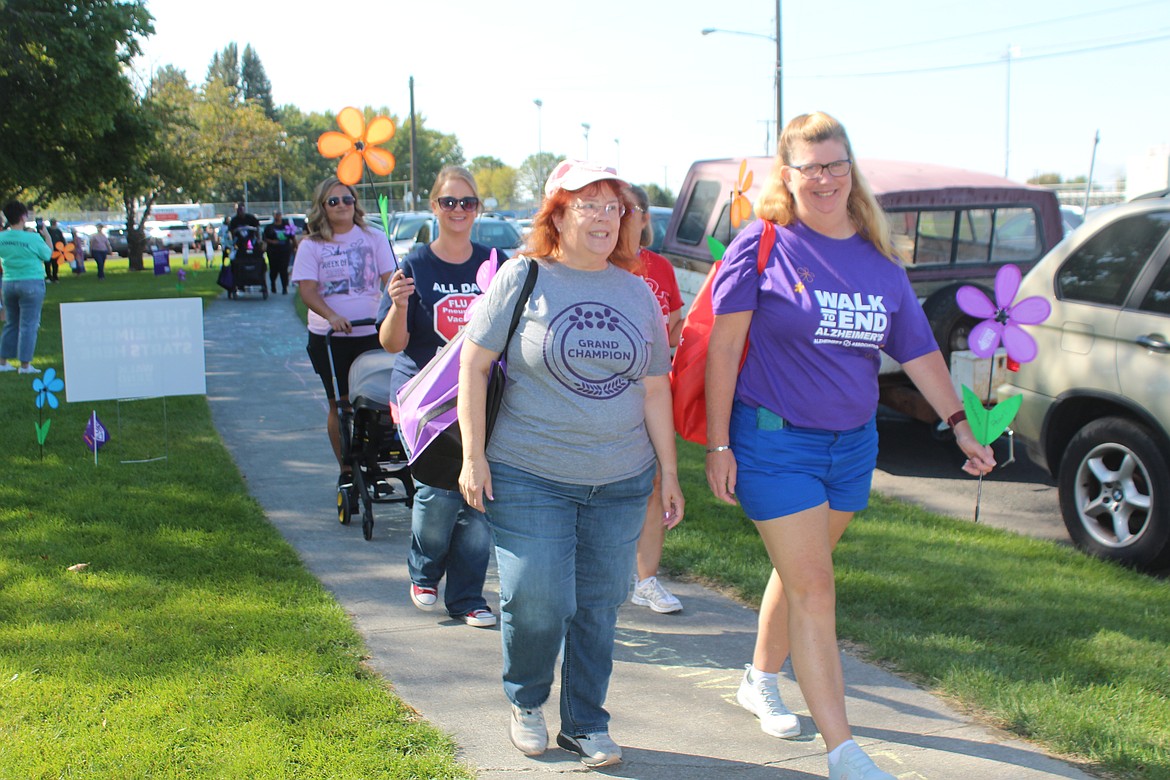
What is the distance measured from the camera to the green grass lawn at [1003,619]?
3773mm

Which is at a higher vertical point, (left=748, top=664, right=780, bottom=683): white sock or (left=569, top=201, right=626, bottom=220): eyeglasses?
(left=569, top=201, right=626, bottom=220): eyeglasses

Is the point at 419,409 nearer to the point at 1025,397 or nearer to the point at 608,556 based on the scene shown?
the point at 608,556

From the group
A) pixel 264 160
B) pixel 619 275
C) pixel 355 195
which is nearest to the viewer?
pixel 619 275

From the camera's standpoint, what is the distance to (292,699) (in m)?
3.88

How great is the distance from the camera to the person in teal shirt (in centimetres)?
1197

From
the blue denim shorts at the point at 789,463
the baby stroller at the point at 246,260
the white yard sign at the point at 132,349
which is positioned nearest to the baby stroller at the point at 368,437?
the white yard sign at the point at 132,349

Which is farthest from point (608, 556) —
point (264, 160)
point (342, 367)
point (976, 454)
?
point (264, 160)

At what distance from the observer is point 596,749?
3.50 m

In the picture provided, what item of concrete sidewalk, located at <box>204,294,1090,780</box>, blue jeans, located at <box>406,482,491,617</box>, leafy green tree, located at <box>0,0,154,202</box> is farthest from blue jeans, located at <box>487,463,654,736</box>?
leafy green tree, located at <box>0,0,154,202</box>

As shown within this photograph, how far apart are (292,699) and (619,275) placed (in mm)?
1852

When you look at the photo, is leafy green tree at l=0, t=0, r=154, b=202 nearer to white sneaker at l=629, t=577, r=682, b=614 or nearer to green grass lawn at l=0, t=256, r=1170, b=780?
green grass lawn at l=0, t=256, r=1170, b=780

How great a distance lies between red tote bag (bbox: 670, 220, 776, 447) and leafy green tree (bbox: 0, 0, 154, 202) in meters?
18.8

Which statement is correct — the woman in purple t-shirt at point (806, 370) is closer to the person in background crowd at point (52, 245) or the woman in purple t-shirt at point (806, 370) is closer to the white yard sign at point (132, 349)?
the white yard sign at point (132, 349)

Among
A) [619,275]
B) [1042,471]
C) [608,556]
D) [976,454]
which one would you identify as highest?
[619,275]
